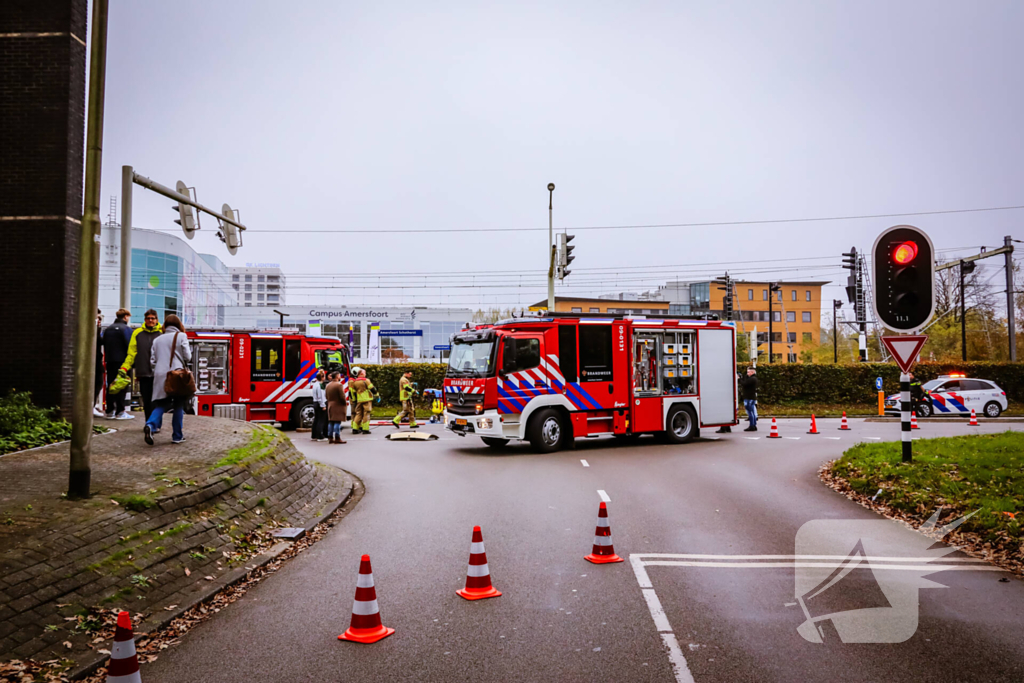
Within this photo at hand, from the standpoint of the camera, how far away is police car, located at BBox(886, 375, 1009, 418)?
31547 mm

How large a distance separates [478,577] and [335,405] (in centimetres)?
1423

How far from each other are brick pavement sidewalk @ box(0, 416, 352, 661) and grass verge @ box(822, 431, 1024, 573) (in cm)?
770

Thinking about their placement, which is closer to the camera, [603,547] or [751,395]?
[603,547]

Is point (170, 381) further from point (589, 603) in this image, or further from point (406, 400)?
point (406, 400)

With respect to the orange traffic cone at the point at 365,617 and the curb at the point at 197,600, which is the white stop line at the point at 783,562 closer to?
the orange traffic cone at the point at 365,617

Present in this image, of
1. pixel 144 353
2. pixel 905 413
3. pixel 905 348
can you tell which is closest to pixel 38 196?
pixel 144 353

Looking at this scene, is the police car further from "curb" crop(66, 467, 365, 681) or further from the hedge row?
"curb" crop(66, 467, 365, 681)

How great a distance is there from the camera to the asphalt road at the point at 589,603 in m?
4.67

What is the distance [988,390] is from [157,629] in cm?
3495

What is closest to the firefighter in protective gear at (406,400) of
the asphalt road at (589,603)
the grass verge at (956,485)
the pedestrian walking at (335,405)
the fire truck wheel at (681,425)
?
the pedestrian walking at (335,405)

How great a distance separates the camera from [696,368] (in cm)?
2009

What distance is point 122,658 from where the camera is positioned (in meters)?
3.75

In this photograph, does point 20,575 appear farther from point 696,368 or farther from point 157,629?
point 696,368

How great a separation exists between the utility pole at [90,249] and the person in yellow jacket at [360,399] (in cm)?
1492
